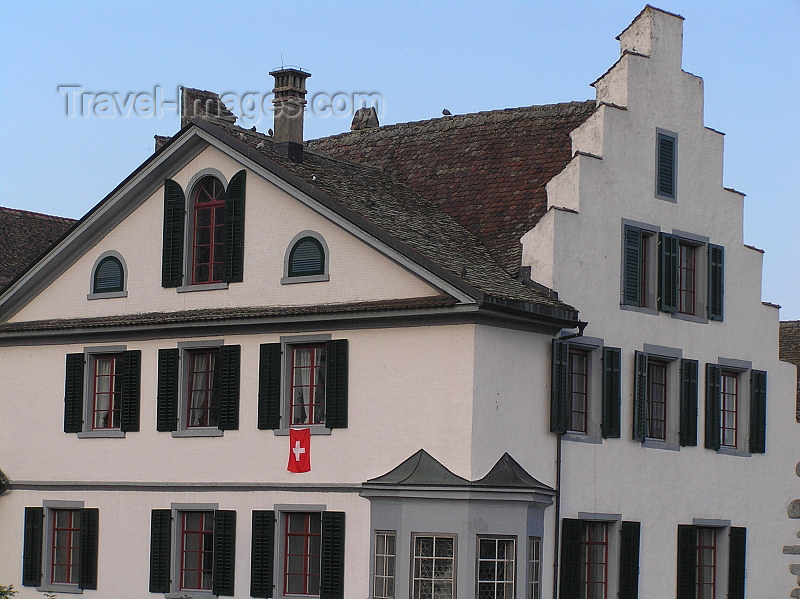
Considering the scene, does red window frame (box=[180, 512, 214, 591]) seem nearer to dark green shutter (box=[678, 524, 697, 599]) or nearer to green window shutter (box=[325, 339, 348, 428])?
green window shutter (box=[325, 339, 348, 428])

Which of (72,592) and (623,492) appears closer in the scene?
(623,492)

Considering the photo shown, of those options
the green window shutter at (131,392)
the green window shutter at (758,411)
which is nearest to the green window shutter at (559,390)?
the green window shutter at (758,411)

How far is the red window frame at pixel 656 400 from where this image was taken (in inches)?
1377

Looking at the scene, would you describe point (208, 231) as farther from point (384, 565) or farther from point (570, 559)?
point (570, 559)

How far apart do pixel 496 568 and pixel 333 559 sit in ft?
9.73

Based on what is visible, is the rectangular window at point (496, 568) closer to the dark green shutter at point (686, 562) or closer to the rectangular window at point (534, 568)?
the rectangular window at point (534, 568)

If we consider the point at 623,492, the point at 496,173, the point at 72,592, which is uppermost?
the point at 496,173

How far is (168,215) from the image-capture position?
35.9m

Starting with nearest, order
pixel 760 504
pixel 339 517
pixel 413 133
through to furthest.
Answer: pixel 339 517, pixel 760 504, pixel 413 133

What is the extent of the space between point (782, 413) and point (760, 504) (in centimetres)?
200

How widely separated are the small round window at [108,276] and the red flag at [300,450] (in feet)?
18.6

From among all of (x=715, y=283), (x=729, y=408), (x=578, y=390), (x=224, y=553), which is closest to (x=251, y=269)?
(x=224, y=553)

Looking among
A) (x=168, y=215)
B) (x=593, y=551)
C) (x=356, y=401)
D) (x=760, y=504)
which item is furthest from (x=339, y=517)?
(x=760, y=504)

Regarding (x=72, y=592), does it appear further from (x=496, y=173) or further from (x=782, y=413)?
(x=782, y=413)
